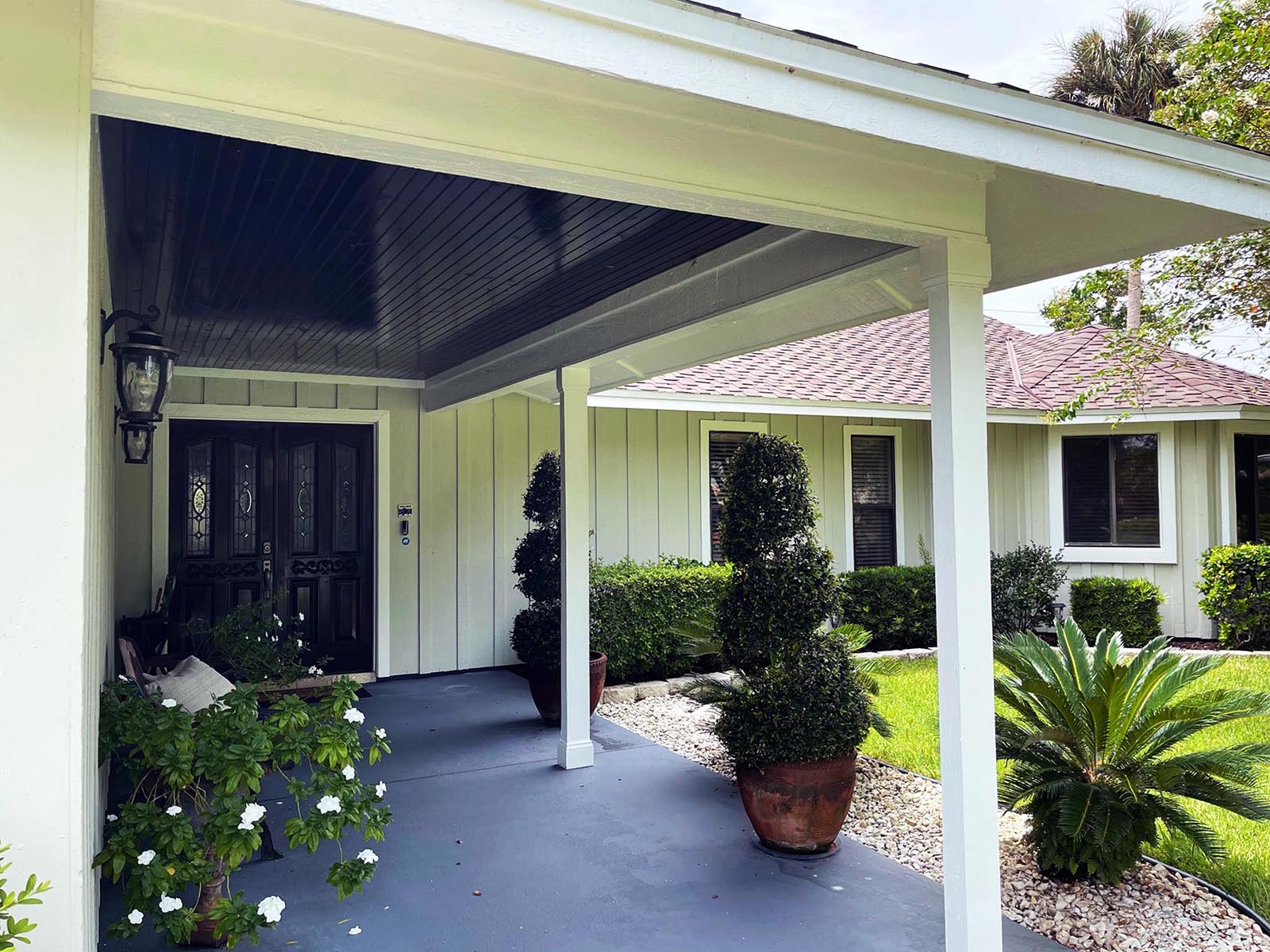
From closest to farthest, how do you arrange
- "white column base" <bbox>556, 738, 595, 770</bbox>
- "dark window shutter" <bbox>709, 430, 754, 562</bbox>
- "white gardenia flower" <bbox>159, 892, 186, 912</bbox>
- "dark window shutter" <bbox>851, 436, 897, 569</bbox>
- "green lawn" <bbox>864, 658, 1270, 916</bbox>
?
"white gardenia flower" <bbox>159, 892, 186, 912</bbox> < "green lawn" <bbox>864, 658, 1270, 916</bbox> < "white column base" <bbox>556, 738, 595, 770</bbox> < "dark window shutter" <bbox>709, 430, 754, 562</bbox> < "dark window shutter" <bbox>851, 436, 897, 569</bbox>

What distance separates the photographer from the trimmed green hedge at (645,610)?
310 inches

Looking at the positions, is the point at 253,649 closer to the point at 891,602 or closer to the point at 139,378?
the point at 139,378

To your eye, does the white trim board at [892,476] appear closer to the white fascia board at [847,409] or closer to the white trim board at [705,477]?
the white fascia board at [847,409]

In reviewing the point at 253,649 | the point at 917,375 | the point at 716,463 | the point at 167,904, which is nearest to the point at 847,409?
the point at 716,463

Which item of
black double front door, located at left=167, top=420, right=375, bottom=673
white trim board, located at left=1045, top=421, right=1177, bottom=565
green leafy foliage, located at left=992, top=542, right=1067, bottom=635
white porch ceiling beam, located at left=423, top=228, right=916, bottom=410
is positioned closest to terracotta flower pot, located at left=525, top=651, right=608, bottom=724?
white porch ceiling beam, located at left=423, top=228, right=916, bottom=410

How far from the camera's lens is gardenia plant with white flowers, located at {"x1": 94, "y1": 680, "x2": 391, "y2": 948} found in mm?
2777

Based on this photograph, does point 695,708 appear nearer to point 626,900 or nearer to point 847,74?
point 626,900

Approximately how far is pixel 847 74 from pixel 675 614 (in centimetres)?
654

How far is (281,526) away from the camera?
7.91 metres

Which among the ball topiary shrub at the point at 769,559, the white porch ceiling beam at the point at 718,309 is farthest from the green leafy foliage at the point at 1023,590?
the ball topiary shrub at the point at 769,559

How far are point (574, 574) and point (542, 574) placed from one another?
3.95 ft

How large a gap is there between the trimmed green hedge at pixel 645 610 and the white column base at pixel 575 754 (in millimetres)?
1937

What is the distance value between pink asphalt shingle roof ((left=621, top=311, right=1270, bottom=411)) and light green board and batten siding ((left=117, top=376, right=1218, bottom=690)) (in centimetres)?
50

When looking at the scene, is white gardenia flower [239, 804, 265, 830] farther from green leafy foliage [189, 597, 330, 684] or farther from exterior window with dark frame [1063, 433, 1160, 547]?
exterior window with dark frame [1063, 433, 1160, 547]
